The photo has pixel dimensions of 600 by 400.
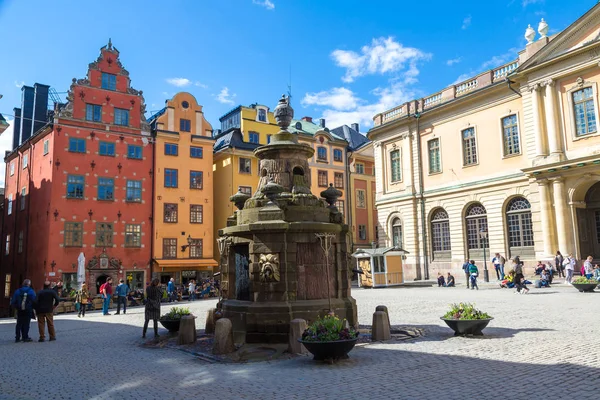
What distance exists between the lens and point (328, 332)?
8.94 meters

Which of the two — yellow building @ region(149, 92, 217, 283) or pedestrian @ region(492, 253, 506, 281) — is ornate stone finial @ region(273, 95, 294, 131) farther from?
yellow building @ region(149, 92, 217, 283)

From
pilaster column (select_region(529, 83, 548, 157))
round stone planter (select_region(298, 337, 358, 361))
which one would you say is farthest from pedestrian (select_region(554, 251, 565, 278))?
round stone planter (select_region(298, 337, 358, 361))

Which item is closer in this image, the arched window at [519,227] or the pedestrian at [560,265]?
the pedestrian at [560,265]

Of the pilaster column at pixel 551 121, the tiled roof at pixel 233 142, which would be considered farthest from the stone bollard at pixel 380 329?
the tiled roof at pixel 233 142

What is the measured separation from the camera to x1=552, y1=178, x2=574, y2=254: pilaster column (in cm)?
2991

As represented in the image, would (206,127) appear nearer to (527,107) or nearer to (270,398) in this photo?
(527,107)

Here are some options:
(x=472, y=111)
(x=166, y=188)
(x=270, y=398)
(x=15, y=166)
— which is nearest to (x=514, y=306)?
(x=270, y=398)

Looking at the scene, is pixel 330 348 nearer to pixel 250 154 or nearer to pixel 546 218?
pixel 546 218

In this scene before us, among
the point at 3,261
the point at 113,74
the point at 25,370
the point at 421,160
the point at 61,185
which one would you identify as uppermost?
the point at 113,74

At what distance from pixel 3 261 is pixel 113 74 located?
19.9 m

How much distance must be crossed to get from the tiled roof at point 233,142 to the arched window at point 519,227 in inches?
879

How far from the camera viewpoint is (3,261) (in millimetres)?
43031

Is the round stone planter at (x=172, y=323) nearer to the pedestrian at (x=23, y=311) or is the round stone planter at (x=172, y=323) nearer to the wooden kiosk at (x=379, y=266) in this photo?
the pedestrian at (x=23, y=311)

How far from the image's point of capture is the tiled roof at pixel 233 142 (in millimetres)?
43678
